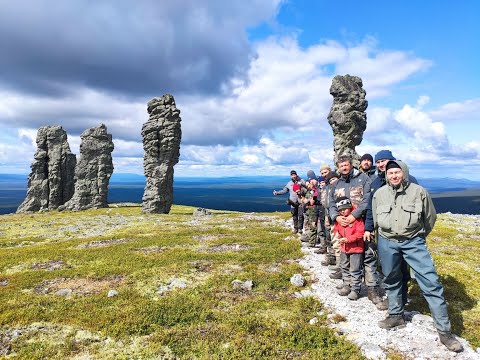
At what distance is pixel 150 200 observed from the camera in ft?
188

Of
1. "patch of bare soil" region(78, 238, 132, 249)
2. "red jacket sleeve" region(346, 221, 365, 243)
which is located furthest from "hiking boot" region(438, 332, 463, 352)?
"patch of bare soil" region(78, 238, 132, 249)

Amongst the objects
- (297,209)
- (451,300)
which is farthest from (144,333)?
Answer: (297,209)

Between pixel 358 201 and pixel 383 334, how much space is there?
4.97 m

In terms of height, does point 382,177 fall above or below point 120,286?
above

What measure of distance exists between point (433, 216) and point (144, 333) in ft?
34.6

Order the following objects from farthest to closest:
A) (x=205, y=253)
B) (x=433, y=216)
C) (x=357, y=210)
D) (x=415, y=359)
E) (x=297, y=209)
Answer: (x=297, y=209), (x=205, y=253), (x=357, y=210), (x=433, y=216), (x=415, y=359)

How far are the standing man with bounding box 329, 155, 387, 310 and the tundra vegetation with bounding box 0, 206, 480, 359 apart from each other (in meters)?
1.92

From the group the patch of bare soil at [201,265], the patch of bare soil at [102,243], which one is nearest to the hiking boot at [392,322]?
the patch of bare soil at [201,265]

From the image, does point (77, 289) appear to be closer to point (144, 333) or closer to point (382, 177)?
point (144, 333)

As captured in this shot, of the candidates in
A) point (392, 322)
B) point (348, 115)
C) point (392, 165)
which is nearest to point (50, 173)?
point (348, 115)

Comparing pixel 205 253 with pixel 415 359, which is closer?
pixel 415 359

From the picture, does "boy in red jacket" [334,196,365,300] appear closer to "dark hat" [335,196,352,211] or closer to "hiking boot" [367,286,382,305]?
"dark hat" [335,196,352,211]

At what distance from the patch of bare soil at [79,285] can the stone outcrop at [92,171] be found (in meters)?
58.2

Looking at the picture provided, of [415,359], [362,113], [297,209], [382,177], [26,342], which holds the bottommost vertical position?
[26,342]
